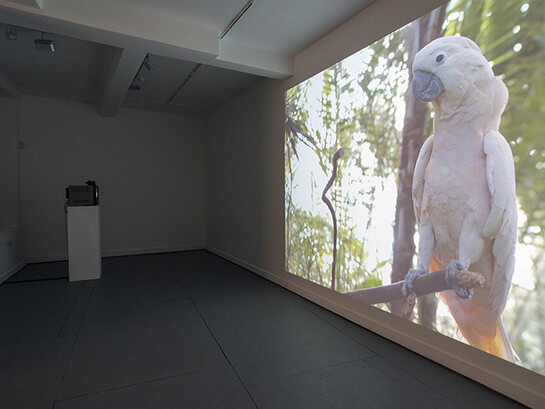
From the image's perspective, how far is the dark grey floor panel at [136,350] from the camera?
2119mm

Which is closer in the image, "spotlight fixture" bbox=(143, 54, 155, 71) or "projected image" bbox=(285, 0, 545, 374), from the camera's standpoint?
"projected image" bbox=(285, 0, 545, 374)

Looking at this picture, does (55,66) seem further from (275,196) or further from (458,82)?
(458,82)

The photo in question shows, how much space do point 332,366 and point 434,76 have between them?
2179 mm

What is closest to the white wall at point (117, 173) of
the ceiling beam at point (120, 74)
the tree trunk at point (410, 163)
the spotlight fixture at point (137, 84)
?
the ceiling beam at point (120, 74)

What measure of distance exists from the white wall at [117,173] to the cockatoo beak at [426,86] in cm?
572

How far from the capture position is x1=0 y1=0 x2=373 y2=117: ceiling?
116 inches

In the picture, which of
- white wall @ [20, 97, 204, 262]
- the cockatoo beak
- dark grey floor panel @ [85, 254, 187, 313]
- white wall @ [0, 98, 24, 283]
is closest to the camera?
the cockatoo beak

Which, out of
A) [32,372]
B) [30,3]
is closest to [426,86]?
[30,3]

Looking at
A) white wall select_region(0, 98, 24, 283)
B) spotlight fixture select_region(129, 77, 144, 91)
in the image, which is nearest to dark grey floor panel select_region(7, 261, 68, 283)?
white wall select_region(0, 98, 24, 283)

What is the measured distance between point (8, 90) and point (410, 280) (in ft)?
21.7

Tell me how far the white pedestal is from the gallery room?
28mm

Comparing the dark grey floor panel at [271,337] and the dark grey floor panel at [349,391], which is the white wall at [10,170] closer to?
the dark grey floor panel at [271,337]

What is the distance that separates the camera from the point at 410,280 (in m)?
2.42

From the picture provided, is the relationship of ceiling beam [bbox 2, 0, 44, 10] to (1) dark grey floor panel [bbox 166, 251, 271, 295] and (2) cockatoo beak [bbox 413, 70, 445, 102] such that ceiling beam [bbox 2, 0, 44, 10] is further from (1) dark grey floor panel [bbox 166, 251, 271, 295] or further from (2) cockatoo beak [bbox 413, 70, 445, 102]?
(1) dark grey floor panel [bbox 166, 251, 271, 295]
